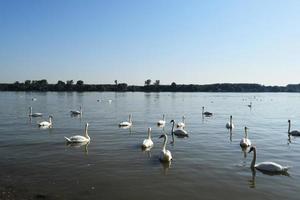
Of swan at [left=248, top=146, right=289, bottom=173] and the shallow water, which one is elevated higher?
swan at [left=248, top=146, right=289, bottom=173]

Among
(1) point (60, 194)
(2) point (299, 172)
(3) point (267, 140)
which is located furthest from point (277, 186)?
(3) point (267, 140)

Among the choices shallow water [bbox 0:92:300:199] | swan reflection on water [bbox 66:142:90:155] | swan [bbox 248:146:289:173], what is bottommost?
shallow water [bbox 0:92:300:199]

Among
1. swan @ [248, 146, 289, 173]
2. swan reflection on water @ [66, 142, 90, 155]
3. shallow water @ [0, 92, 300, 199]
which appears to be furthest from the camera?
swan reflection on water @ [66, 142, 90, 155]

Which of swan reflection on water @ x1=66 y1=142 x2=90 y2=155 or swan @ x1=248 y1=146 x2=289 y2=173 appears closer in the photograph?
swan @ x1=248 y1=146 x2=289 y2=173

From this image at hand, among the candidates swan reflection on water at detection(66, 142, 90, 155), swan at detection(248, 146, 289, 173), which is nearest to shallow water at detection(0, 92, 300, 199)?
swan reflection on water at detection(66, 142, 90, 155)

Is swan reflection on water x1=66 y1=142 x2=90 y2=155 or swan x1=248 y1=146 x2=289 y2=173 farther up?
swan x1=248 y1=146 x2=289 y2=173

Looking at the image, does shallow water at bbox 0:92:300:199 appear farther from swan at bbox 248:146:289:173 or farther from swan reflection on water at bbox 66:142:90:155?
swan at bbox 248:146:289:173

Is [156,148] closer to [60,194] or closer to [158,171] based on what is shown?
[158,171]

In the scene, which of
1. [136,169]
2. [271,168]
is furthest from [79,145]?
[271,168]

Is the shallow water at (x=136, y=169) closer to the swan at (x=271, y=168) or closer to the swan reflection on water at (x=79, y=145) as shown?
the swan reflection on water at (x=79, y=145)

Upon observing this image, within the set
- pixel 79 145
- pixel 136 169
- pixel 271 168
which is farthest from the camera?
pixel 79 145

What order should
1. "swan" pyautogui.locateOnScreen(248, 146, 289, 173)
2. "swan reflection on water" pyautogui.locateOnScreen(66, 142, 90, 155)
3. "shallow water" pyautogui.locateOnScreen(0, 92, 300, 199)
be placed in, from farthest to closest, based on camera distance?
"swan reflection on water" pyautogui.locateOnScreen(66, 142, 90, 155), "swan" pyautogui.locateOnScreen(248, 146, 289, 173), "shallow water" pyautogui.locateOnScreen(0, 92, 300, 199)

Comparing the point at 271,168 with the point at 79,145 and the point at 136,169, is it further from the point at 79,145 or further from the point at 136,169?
the point at 79,145

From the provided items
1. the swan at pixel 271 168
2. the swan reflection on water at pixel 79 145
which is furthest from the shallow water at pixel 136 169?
the swan at pixel 271 168
